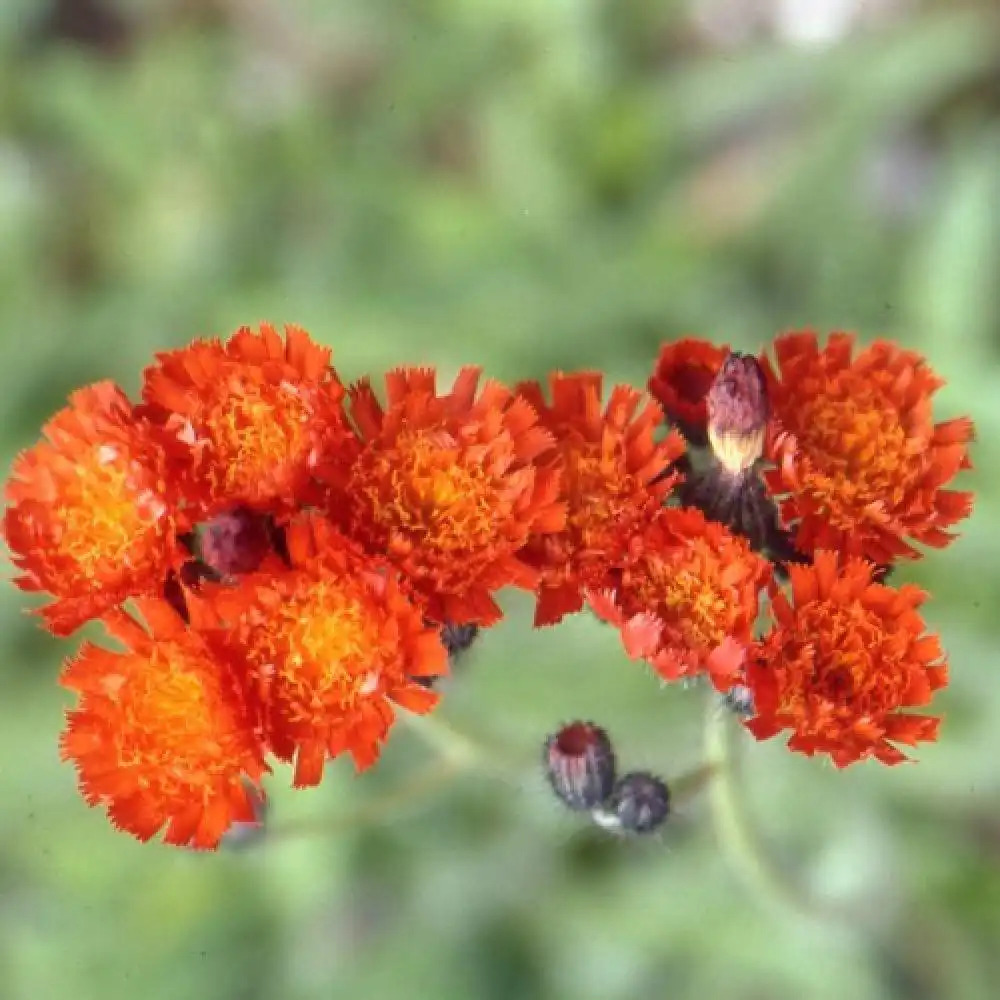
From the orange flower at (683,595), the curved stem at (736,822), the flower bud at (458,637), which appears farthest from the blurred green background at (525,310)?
the orange flower at (683,595)

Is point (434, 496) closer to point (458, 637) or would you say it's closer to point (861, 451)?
point (458, 637)

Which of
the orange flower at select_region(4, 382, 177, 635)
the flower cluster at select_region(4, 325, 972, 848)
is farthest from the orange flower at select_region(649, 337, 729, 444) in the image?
the orange flower at select_region(4, 382, 177, 635)

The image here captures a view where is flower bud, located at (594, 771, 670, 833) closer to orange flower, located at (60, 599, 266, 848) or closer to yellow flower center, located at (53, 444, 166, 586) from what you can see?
orange flower, located at (60, 599, 266, 848)

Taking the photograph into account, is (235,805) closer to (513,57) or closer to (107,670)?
(107,670)

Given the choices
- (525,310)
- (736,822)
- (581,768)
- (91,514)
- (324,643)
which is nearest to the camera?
(324,643)

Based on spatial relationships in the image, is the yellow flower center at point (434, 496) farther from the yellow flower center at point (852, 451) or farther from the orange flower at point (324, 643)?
the yellow flower center at point (852, 451)

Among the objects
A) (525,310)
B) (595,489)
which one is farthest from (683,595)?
(525,310)
